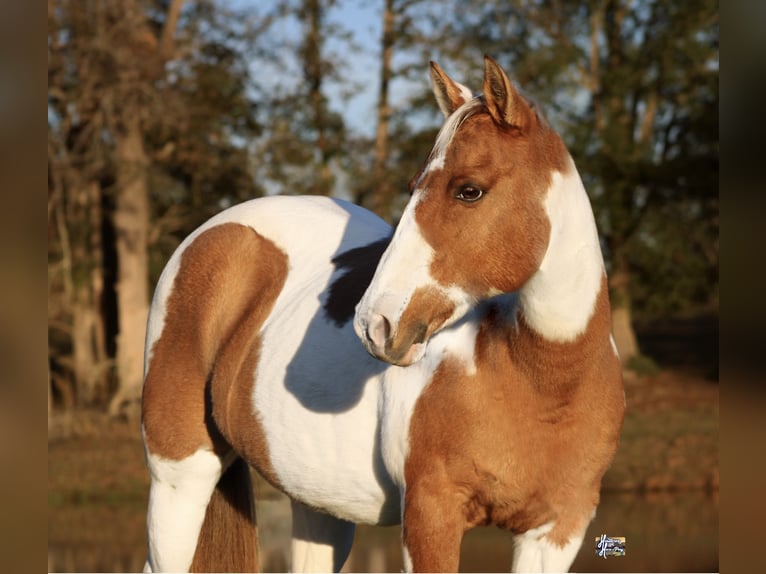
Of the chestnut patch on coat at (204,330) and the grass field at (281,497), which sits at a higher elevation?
the chestnut patch on coat at (204,330)

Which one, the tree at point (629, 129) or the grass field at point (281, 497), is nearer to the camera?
the grass field at point (281, 497)

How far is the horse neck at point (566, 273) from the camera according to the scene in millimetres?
2924

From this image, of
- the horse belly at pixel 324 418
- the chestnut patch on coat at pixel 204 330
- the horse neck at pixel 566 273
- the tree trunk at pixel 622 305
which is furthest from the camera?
the tree trunk at pixel 622 305

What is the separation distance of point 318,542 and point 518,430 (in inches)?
66.8

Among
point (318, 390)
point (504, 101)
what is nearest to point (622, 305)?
point (318, 390)

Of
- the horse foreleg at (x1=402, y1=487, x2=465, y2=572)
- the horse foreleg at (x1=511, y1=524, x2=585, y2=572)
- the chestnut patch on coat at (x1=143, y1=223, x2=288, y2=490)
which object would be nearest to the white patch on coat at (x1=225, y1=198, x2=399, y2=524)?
the chestnut patch on coat at (x1=143, y1=223, x2=288, y2=490)

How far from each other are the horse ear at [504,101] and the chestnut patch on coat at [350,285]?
3.52ft

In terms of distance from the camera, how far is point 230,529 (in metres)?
4.60

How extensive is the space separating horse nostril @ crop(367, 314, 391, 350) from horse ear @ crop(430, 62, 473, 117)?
0.76 metres

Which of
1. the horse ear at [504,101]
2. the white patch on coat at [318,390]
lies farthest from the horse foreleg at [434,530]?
the horse ear at [504,101]

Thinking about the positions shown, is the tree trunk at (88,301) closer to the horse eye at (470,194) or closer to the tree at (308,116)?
the tree at (308,116)
